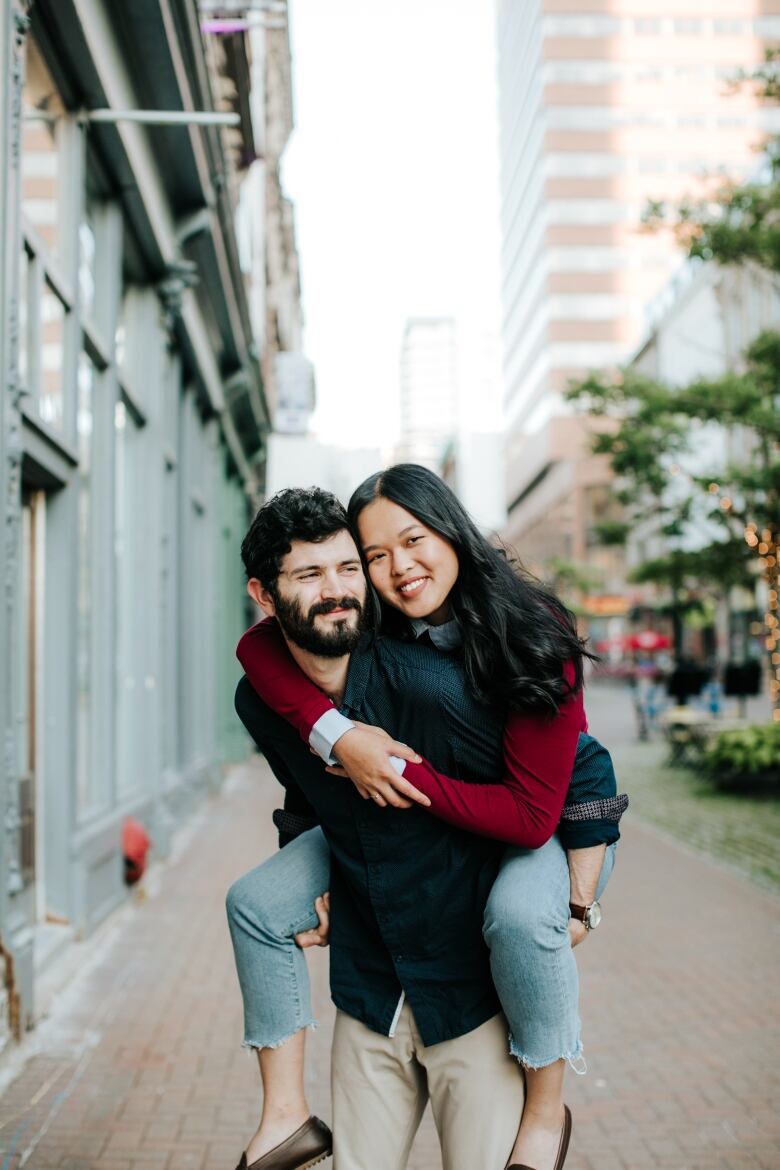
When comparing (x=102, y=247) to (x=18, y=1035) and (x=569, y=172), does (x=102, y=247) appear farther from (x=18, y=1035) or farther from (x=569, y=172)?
(x=569, y=172)

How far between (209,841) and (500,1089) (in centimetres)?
846

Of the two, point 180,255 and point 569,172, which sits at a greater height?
point 569,172

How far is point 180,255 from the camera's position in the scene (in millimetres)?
10516

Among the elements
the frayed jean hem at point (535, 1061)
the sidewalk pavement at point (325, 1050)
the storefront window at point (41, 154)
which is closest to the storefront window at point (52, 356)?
the storefront window at point (41, 154)

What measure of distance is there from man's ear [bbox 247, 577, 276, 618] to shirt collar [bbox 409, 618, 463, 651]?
0.34 metres

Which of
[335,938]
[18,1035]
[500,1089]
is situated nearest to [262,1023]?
[335,938]

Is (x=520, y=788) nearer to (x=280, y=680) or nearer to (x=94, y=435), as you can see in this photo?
(x=280, y=680)

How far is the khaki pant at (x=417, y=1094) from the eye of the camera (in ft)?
7.58

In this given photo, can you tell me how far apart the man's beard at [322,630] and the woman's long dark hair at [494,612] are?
0.24 metres

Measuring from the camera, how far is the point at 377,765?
2182 millimetres

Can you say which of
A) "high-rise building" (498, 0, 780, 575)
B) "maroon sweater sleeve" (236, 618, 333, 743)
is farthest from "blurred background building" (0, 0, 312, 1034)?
"high-rise building" (498, 0, 780, 575)

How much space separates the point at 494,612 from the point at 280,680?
1.58ft

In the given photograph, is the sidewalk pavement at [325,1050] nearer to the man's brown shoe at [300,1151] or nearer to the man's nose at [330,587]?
the man's brown shoe at [300,1151]

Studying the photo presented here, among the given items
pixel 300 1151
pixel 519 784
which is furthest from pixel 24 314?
pixel 300 1151
